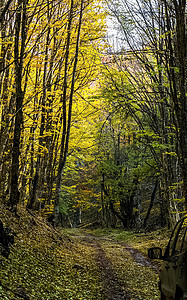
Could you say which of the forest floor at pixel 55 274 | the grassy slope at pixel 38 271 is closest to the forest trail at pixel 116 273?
the forest floor at pixel 55 274

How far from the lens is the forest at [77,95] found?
658 centimetres

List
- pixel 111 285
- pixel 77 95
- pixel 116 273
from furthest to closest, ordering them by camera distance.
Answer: pixel 77 95 < pixel 116 273 < pixel 111 285

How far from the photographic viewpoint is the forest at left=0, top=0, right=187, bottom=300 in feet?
21.6

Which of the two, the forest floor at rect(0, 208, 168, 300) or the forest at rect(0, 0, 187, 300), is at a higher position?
the forest at rect(0, 0, 187, 300)

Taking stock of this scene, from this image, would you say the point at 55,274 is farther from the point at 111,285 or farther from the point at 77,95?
the point at 77,95

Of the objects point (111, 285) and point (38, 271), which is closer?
point (38, 271)

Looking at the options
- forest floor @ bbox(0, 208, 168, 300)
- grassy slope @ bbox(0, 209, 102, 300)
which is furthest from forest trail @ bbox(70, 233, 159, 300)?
grassy slope @ bbox(0, 209, 102, 300)

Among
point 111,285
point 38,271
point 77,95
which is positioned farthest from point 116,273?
point 77,95

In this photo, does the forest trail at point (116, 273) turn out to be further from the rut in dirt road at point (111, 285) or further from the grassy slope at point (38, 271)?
the grassy slope at point (38, 271)

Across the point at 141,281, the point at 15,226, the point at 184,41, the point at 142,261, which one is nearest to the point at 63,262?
the point at 15,226

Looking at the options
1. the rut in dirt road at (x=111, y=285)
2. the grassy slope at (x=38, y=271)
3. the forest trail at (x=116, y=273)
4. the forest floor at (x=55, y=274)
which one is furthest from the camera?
the forest trail at (x=116, y=273)

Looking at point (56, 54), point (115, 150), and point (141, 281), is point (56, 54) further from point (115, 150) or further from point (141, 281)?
point (115, 150)

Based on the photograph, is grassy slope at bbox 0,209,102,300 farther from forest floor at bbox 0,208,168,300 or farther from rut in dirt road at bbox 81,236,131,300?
rut in dirt road at bbox 81,236,131,300

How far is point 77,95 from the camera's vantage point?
1362 cm
